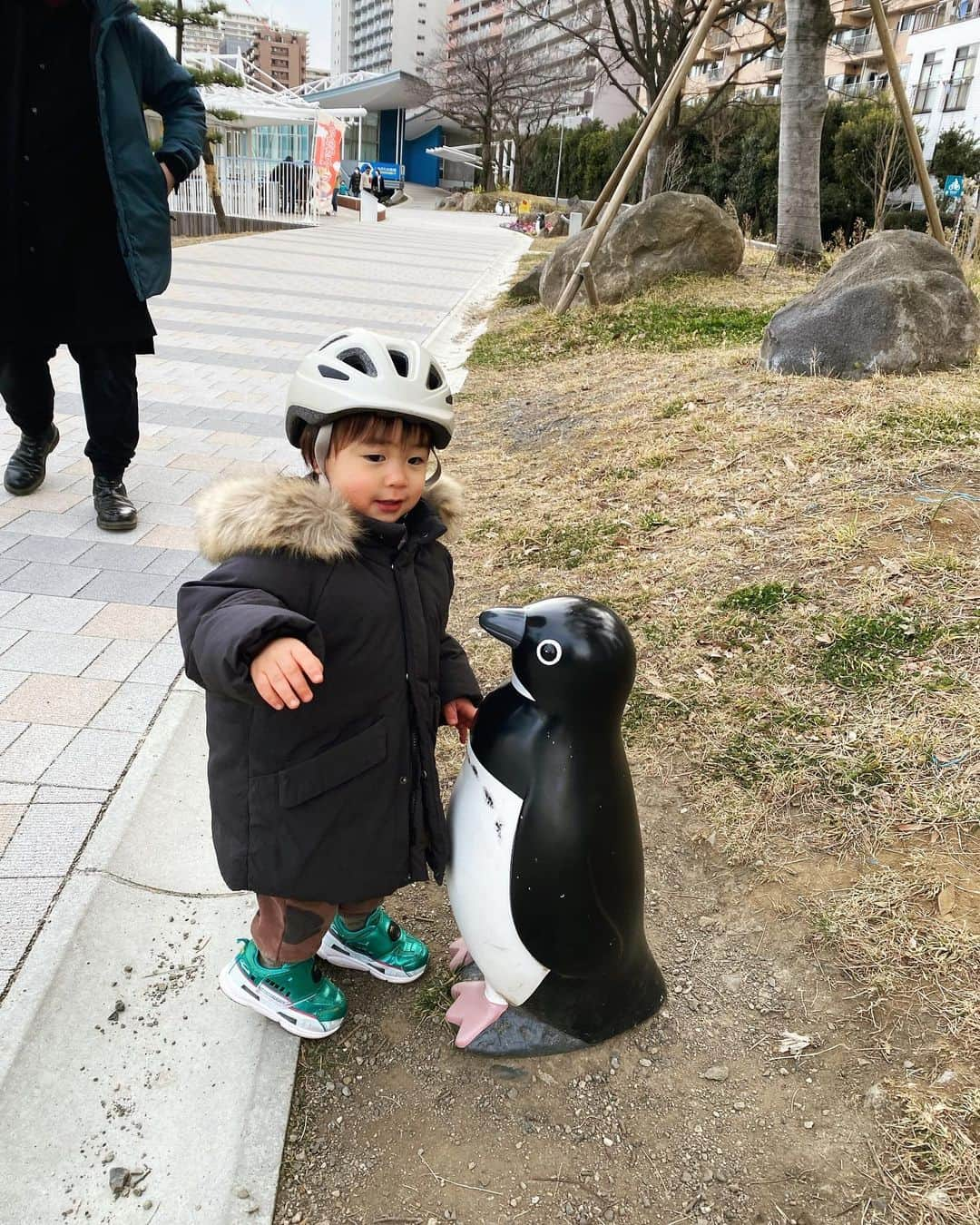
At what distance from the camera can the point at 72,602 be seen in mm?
3414

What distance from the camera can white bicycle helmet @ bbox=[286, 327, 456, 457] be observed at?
158 centimetres

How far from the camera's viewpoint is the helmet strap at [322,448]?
167cm

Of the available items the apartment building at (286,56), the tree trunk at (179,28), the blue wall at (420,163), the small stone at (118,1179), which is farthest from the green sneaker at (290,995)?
the apartment building at (286,56)

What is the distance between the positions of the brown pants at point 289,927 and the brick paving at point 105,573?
542 millimetres

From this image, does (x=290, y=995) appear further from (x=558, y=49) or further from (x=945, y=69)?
(x=558, y=49)

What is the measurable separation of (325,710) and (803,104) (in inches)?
382

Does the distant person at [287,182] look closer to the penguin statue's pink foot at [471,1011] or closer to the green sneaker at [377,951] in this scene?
the green sneaker at [377,951]

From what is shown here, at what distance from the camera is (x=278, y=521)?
59.6 inches

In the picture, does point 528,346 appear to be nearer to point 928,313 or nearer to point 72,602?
point 928,313

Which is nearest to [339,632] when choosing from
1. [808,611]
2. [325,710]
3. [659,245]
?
[325,710]

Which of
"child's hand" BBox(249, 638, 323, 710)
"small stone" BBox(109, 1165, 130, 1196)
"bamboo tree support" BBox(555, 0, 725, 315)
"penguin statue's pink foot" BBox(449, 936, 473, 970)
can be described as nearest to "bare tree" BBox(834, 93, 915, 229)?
"bamboo tree support" BBox(555, 0, 725, 315)

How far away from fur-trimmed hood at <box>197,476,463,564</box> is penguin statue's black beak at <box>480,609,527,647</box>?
0.97ft

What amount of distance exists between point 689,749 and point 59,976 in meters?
1.76

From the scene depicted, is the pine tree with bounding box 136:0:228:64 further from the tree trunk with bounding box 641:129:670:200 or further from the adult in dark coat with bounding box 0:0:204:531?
the adult in dark coat with bounding box 0:0:204:531
